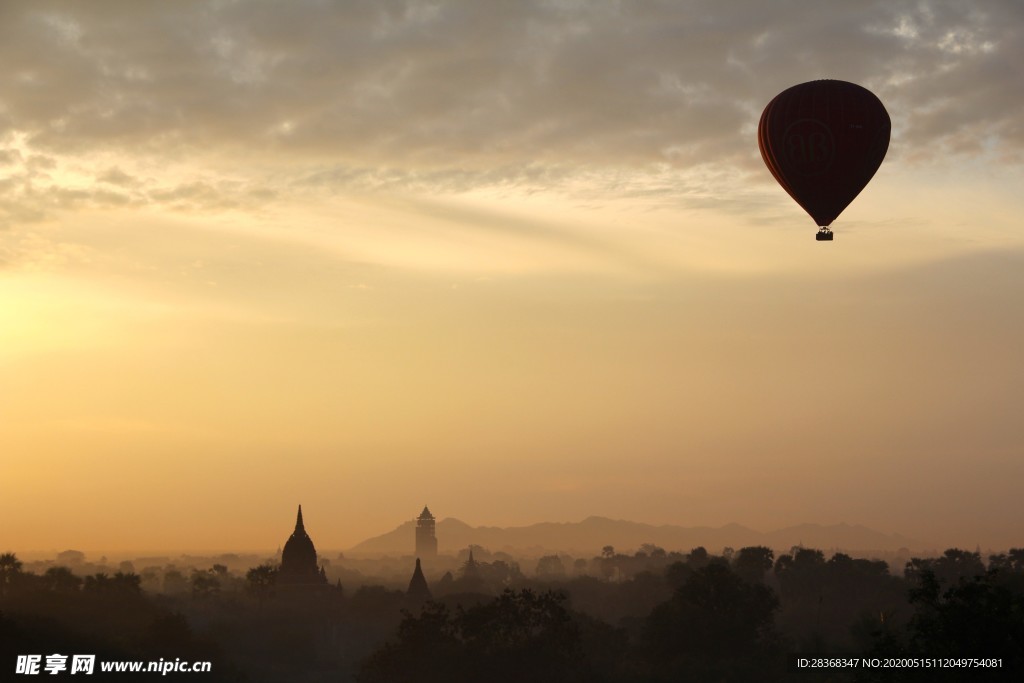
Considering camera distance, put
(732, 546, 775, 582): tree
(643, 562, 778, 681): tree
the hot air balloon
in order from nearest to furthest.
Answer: the hot air balloon, (643, 562, 778, 681): tree, (732, 546, 775, 582): tree

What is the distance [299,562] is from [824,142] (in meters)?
97.8

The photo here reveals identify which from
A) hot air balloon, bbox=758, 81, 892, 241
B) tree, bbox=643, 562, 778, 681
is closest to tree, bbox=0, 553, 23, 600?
tree, bbox=643, 562, 778, 681

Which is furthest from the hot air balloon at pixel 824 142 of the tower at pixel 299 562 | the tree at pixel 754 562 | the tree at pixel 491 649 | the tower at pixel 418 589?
→ the tree at pixel 754 562

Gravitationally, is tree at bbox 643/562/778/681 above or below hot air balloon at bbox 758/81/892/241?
below

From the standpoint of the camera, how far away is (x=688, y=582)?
90625mm

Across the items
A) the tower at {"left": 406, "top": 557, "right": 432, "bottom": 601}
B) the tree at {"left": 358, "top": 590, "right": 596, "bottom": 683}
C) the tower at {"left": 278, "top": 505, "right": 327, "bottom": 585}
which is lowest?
the tree at {"left": 358, "top": 590, "right": 596, "bottom": 683}

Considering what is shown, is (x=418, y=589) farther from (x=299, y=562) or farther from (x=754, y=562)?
(x=754, y=562)

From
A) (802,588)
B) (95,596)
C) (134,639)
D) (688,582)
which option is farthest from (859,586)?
(134,639)

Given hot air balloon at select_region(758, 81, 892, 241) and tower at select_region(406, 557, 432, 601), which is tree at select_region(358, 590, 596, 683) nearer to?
hot air balloon at select_region(758, 81, 892, 241)

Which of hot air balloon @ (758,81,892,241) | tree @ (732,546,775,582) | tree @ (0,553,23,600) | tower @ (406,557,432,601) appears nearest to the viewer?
hot air balloon @ (758,81,892,241)

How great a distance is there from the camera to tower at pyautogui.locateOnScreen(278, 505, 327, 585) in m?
143

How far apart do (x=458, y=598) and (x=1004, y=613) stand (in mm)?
95604

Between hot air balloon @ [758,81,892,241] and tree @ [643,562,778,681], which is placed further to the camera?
tree @ [643,562,778,681]

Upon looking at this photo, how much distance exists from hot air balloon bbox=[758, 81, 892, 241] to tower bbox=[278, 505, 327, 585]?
9103 centimetres
